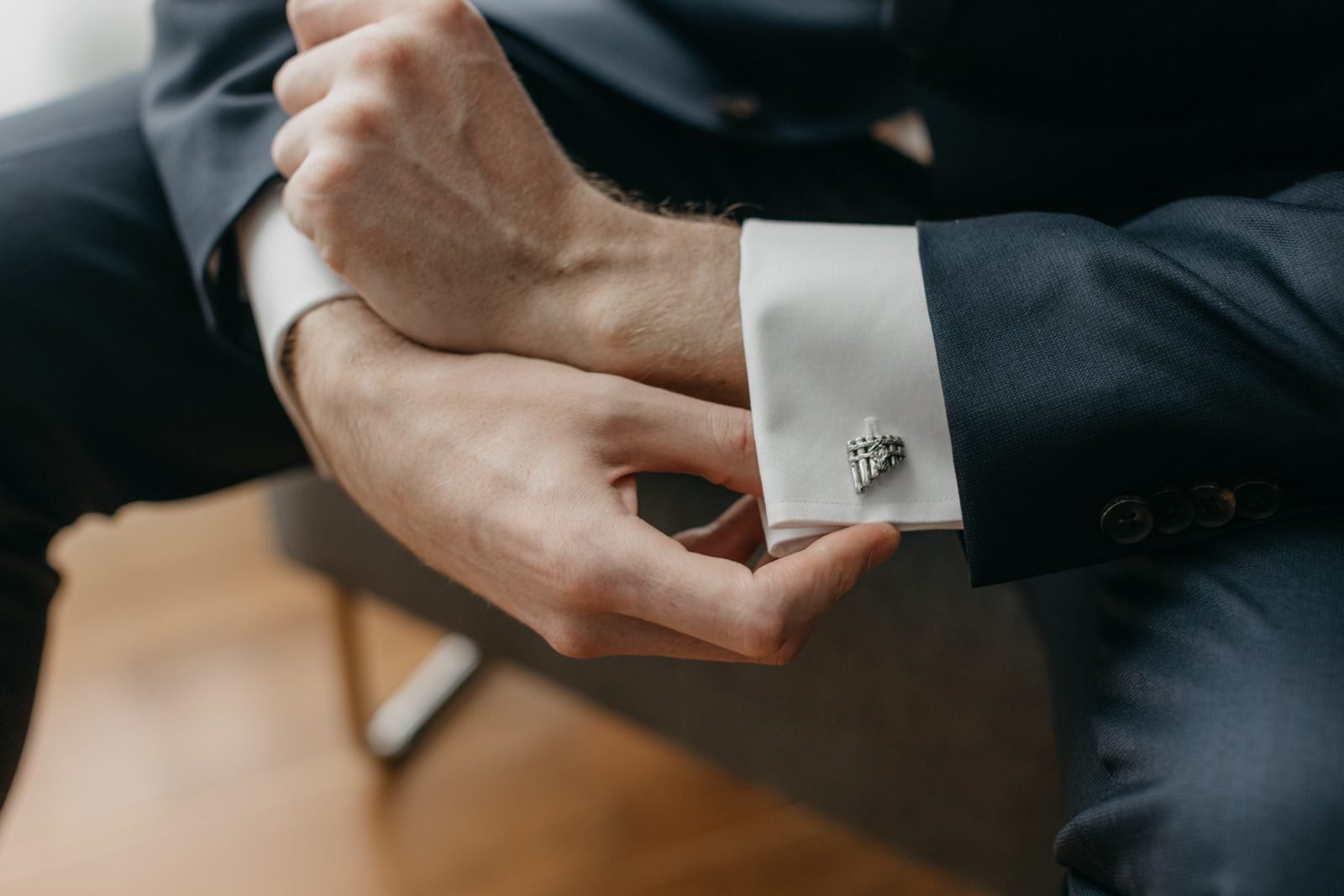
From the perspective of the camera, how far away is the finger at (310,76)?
0.59 m

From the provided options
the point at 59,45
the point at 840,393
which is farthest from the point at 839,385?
the point at 59,45

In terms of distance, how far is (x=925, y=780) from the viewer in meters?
0.81

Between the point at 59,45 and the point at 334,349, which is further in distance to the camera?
the point at 59,45

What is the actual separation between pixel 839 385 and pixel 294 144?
0.34 meters

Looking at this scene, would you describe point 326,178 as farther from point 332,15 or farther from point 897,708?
point 897,708

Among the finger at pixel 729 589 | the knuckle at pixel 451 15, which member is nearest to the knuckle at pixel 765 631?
the finger at pixel 729 589

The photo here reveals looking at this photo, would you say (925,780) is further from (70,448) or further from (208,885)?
(208,885)

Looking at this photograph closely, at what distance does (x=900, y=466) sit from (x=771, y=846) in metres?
0.73

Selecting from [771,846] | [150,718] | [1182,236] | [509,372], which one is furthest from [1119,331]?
[150,718]

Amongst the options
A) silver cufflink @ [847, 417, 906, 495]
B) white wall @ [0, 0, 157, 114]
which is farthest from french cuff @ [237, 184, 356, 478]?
white wall @ [0, 0, 157, 114]

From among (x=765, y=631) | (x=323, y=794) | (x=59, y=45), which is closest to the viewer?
(x=765, y=631)

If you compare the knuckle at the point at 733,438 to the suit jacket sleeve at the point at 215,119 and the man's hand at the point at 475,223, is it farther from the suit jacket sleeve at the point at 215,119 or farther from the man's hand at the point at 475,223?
the suit jacket sleeve at the point at 215,119

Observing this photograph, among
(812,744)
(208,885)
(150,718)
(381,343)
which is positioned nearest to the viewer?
(381,343)

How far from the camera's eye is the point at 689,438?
537 mm
